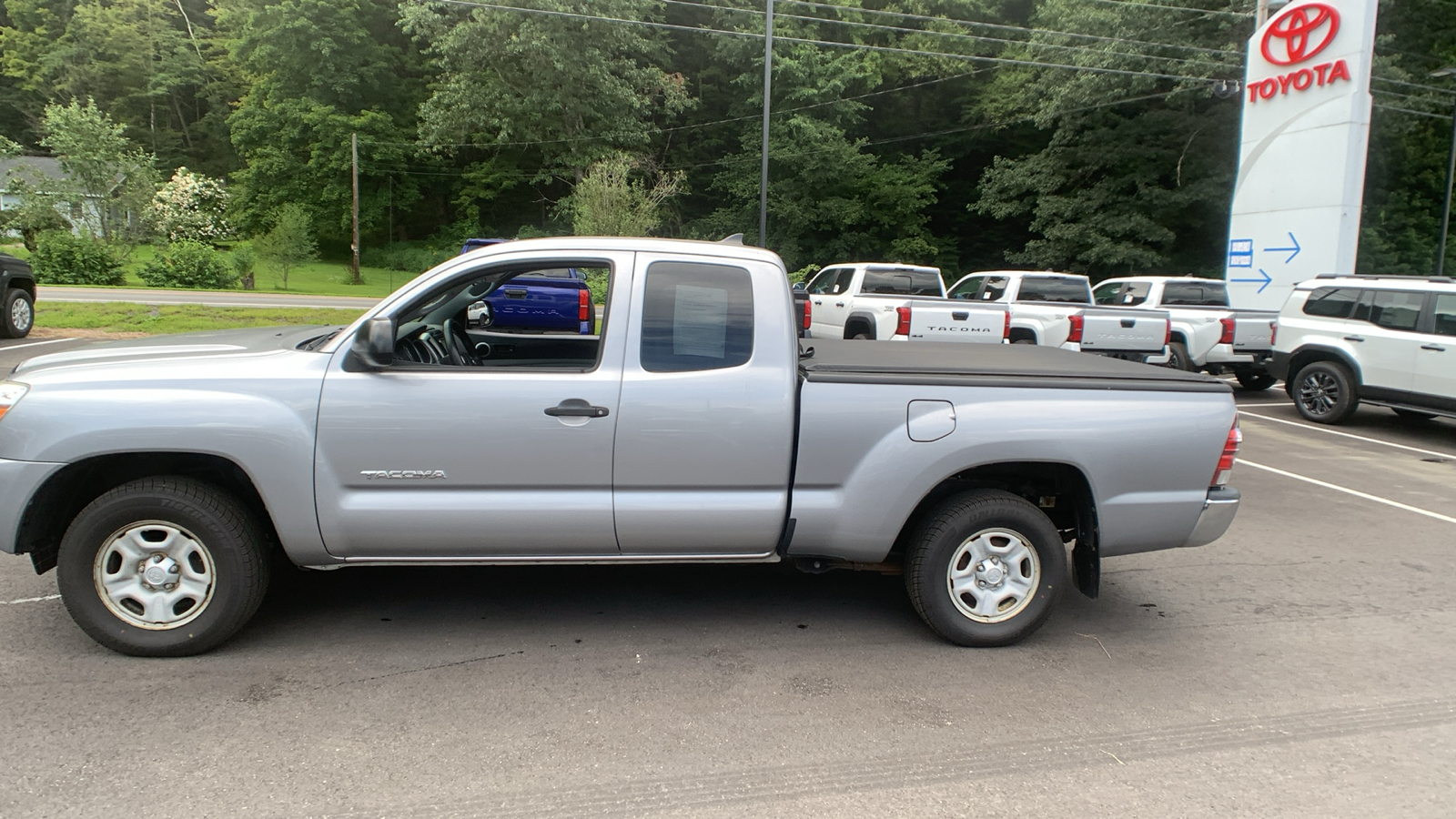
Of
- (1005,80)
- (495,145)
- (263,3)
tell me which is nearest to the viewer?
(1005,80)

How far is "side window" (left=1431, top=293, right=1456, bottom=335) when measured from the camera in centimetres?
1045

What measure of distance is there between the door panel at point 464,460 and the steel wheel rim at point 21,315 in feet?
49.9

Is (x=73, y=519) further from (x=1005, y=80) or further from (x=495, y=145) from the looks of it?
(x=495, y=145)

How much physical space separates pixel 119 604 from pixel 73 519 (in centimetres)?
41

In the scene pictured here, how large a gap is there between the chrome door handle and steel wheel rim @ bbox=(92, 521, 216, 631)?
1614mm

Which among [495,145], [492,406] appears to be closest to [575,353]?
[492,406]

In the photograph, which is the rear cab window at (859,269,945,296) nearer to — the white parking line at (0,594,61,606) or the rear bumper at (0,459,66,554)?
the white parking line at (0,594,61,606)

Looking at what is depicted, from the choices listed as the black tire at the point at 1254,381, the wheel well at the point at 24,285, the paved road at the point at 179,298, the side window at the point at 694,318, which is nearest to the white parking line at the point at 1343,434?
the black tire at the point at 1254,381

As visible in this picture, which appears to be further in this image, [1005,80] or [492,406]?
[1005,80]

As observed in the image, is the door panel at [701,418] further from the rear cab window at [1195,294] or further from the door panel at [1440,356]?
the rear cab window at [1195,294]

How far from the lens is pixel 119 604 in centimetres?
407

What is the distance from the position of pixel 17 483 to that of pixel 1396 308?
1307cm

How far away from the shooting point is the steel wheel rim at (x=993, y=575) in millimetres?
4461

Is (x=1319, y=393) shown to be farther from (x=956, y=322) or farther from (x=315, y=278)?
(x=315, y=278)
